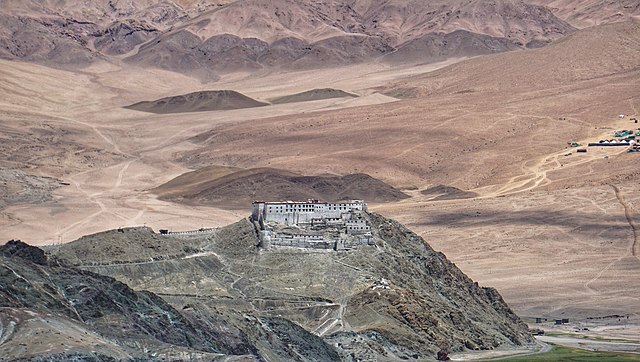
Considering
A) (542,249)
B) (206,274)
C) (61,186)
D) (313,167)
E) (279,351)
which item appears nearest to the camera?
(279,351)

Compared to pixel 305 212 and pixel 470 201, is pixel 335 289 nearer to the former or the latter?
→ pixel 305 212

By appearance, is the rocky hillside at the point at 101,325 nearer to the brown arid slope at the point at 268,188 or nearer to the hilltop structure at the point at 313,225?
the hilltop structure at the point at 313,225

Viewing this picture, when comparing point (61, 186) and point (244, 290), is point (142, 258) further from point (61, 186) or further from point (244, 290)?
point (61, 186)

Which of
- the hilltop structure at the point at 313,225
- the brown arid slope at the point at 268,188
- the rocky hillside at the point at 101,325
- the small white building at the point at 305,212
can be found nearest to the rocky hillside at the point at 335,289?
the hilltop structure at the point at 313,225

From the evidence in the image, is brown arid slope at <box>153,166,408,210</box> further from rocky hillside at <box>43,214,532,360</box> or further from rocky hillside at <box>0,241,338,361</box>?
rocky hillside at <box>0,241,338,361</box>

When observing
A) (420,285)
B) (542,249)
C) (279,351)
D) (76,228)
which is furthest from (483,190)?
(279,351)
